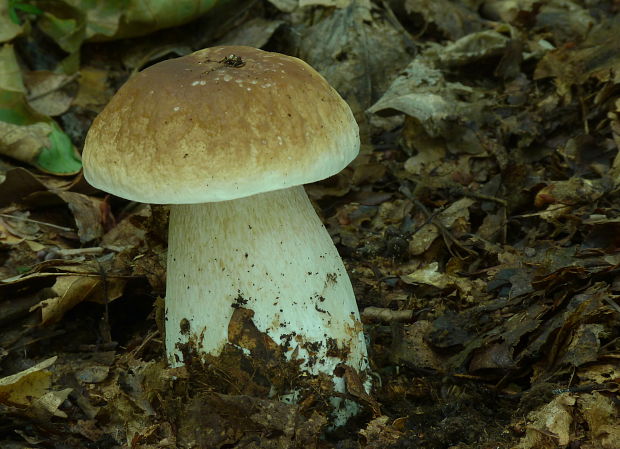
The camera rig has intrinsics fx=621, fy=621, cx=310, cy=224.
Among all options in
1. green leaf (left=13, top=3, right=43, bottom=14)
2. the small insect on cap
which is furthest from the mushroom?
green leaf (left=13, top=3, right=43, bottom=14)

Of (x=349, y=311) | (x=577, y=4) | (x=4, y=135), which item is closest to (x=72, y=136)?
(x=4, y=135)

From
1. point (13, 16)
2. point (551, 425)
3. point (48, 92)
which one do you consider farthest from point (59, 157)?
point (551, 425)

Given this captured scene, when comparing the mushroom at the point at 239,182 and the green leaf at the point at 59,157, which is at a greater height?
the mushroom at the point at 239,182

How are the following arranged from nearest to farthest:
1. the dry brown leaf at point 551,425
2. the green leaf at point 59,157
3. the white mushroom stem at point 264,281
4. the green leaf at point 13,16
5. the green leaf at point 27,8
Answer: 1. the dry brown leaf at point 551,425
2. the white mushroom stem at point 264,281
3. the green leaf at point 59,157
4. the green leaf at point 13,16
5. the green leaf at point 27,8

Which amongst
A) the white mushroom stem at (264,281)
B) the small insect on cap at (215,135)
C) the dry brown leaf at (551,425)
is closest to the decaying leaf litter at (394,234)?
the dry brown leaf at (551,425)

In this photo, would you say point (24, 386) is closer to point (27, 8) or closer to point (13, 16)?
point (13, 16)

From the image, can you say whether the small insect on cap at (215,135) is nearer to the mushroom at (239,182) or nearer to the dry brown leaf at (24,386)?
the mushroom at (239,182)

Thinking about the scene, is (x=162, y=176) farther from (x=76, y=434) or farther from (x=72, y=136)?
(x=72, y=136)

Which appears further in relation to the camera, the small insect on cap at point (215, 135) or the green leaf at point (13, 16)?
the green leaf at point (13, 16)
